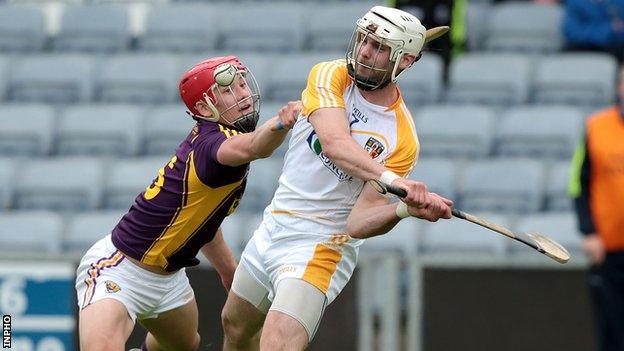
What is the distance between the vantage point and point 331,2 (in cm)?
1230

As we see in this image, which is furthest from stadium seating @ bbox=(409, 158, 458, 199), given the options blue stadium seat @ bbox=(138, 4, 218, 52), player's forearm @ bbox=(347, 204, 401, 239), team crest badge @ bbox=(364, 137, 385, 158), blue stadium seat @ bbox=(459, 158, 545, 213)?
player's forearm @ bbox=(347, 204, 401, 239)

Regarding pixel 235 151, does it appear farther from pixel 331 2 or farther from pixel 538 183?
pixel 331 2

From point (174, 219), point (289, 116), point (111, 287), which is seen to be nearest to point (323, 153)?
point (289, 116)

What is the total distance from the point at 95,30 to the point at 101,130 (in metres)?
1.47

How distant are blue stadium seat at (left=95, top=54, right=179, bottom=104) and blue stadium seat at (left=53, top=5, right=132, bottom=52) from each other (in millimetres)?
553

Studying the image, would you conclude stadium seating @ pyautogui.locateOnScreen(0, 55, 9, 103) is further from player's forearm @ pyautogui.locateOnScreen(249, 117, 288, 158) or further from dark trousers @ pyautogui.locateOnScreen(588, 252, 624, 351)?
player's forearm @ pyautogui.locateOnScreen(249, 117, 288, 158)

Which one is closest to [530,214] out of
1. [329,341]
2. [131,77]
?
[329,341]

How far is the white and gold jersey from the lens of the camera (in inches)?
256

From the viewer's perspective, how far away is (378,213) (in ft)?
20.5

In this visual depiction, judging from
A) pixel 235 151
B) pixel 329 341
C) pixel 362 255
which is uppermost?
pixel 235 151

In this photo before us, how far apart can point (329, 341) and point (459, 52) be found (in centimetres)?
333

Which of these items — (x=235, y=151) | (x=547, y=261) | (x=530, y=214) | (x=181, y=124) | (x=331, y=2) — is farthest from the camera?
(x=331, y=2)

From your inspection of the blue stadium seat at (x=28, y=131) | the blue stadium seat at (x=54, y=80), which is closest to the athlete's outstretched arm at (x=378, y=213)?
the blue stadium seat at (x=28, y=131)

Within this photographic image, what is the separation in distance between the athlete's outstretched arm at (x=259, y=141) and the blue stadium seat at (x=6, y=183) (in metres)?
4.62
